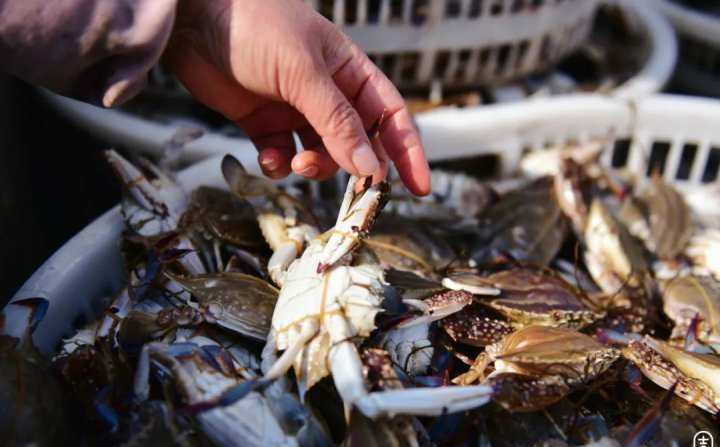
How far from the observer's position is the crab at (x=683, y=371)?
154 cm

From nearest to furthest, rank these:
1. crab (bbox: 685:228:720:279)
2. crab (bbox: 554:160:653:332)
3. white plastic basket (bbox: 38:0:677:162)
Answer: crab (bbox: 554:160:653:332) → crab (bbox: 685:228:720:279) → white plastic basket (bbox: 38:0:677:162)

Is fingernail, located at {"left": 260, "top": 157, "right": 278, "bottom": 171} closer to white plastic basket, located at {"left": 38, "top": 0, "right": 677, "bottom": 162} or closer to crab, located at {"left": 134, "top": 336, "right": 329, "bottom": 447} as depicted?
white plastic basket, located at {"left": 38, "top": 0, "right": 677, "bottom": 162}

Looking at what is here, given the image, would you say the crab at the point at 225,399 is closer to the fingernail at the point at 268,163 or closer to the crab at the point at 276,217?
the crab at the point at 276,217

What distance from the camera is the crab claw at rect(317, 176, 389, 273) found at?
1.47 metres

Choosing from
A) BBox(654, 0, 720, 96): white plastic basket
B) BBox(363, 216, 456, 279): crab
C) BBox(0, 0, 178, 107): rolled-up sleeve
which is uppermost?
BBox(0, 0, 178, 107): rolled-up sleeve

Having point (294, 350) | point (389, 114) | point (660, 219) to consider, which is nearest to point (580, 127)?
point (660, 219)

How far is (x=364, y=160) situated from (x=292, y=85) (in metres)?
0.22

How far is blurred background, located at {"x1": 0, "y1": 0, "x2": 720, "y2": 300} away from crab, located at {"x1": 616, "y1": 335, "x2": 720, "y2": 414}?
4.79ft

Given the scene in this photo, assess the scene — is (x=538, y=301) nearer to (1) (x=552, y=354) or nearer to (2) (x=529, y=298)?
(2) (x=529, y=298)

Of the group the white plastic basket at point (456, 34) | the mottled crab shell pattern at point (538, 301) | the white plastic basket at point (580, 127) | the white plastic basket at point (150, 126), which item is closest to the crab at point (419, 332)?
the mottled crab shell pattern at point (538, 301)

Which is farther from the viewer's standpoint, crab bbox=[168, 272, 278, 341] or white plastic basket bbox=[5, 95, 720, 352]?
white plastic basket bbox=[5, 95, 720, 352]

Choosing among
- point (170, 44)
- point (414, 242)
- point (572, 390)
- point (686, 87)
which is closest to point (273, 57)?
point (170, 44)

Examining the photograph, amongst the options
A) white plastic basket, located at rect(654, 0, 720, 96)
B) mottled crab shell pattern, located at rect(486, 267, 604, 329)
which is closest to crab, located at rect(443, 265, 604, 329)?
mottled crab shell pattern, located at rect(486, 267, 604, 329)

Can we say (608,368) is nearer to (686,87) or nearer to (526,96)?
(526,96)
